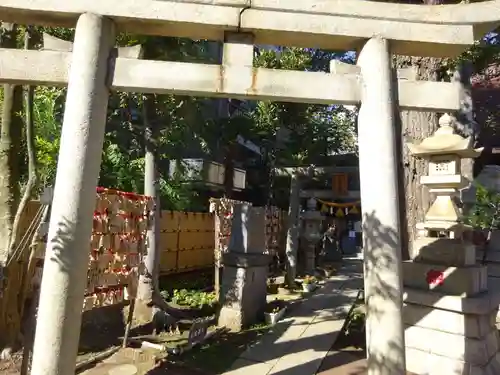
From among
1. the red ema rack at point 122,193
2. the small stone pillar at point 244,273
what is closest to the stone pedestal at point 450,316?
the small stone pillar at point 244,273

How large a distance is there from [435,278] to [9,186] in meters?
6.28

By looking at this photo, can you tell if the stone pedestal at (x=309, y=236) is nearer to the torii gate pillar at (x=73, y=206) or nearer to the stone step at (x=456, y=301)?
the stone step at (x=456, y=301)

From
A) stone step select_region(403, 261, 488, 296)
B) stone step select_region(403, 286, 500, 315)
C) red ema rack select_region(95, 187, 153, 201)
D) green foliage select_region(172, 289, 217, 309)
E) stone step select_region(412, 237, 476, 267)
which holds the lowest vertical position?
green foliage select_region(172, 289, 217, 309)

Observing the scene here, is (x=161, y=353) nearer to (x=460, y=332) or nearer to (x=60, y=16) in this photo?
(x=460, y=332)

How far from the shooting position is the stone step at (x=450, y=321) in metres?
4.85

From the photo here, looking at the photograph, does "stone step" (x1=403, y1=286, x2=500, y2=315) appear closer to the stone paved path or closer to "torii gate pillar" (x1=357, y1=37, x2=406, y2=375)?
"torii gate pillar" (x1=357, y1=37, x2=406, y2=375)

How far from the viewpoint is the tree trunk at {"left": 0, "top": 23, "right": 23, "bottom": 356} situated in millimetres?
5539

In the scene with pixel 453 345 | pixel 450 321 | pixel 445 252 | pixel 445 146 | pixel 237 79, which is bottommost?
pixel 453 345

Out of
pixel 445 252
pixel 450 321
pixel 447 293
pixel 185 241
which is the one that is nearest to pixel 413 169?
pixel 445 252

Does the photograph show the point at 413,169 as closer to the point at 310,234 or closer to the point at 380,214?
the point at 380,214

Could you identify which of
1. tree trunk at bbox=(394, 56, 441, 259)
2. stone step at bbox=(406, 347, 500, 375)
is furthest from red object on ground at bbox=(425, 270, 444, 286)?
tree trunk at bbox=(394, 56, 441, 259)

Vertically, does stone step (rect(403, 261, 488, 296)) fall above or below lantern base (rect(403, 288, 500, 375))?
above

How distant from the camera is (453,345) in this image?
16.1 feet

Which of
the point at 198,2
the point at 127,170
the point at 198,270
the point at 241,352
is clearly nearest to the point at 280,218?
the point at 198,270
